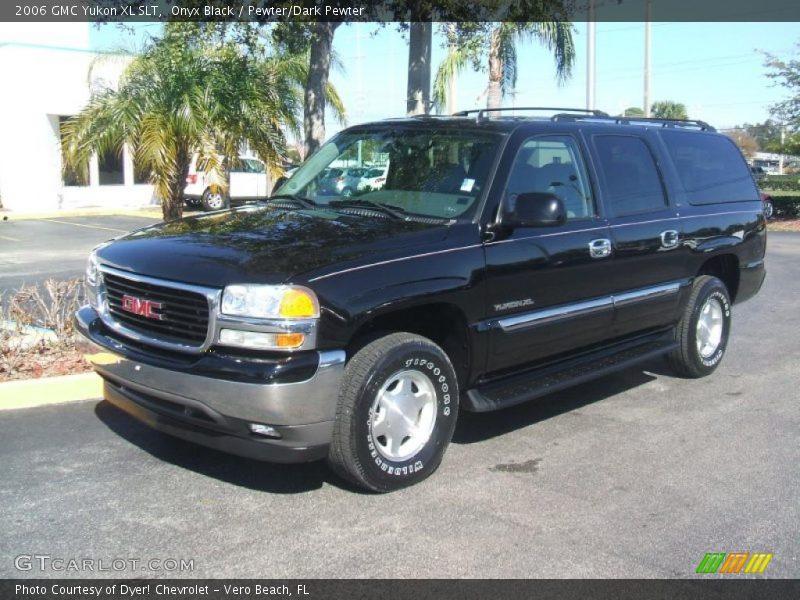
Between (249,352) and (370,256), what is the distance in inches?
31.7

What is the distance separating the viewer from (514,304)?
5047 mm

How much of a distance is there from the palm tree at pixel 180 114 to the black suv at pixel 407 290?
9.31 ft

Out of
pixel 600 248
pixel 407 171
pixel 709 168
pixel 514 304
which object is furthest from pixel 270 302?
pixel 709 168

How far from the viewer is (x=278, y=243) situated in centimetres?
444

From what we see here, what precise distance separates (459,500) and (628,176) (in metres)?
2.93

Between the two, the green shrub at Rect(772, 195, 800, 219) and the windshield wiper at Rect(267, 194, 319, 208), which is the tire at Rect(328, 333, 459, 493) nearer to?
the windshield wiper at Rect(267, 194, 319, 208)

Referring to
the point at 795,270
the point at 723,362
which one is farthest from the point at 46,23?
the point at 723,362

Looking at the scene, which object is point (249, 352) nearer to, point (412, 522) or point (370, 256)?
point (370, 256)

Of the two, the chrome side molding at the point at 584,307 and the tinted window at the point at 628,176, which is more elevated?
the tinted window at the point at 628,176

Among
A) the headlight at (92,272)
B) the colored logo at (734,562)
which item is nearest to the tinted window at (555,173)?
the colored logo at (734,562)

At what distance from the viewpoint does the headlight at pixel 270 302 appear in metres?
3.96

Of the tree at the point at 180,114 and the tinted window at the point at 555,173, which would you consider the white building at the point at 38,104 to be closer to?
the tree at the point at 180,114

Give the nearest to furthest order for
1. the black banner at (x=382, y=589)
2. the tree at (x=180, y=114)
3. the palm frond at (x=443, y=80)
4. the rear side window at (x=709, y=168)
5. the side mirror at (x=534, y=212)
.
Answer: the black banner at (x=382, y=589), the side mirror at (x=534, y=212), the rear side window at (x=709, y=168), the tree at (x=180, y=114), the palm frond at (x=443, y=80)

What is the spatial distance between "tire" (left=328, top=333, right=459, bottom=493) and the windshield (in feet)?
3.30
